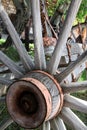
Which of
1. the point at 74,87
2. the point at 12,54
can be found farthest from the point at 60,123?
the point at 12,54

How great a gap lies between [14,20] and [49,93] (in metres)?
3.26

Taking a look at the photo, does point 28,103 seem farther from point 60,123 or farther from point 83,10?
point 83,10

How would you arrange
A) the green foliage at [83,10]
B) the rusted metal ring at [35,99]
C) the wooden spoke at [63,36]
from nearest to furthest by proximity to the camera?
the rusted metal ring at [35,99], the wooden spoke at [63,36], the green foliage at [83,10]

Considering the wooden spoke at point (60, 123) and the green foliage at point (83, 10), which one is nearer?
the wooden spoke at point (60, 123)

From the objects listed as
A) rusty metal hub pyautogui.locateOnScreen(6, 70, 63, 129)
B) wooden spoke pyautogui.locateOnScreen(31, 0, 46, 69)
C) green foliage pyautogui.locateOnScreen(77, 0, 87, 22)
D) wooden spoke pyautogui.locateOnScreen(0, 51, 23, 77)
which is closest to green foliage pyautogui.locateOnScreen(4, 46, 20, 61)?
green foliage pyautogui.locateOnScreen(77, 0, 87, 22)

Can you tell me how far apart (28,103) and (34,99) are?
0.08 m

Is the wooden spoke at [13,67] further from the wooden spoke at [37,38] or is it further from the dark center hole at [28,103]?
the dark center hole at [28,103]

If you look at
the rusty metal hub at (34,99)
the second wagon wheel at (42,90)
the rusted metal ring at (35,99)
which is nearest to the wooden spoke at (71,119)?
the second wagon wheel at (42,90)

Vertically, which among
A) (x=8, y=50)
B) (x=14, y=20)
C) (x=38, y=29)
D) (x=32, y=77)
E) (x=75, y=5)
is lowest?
(x=8, y=50)

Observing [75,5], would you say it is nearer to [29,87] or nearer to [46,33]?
[29,87]

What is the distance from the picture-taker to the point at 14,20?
21.6 feet

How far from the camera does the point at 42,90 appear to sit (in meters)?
3.46

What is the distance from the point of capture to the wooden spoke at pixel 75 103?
367 cm

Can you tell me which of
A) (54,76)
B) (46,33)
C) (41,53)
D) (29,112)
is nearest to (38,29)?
(41,53)
